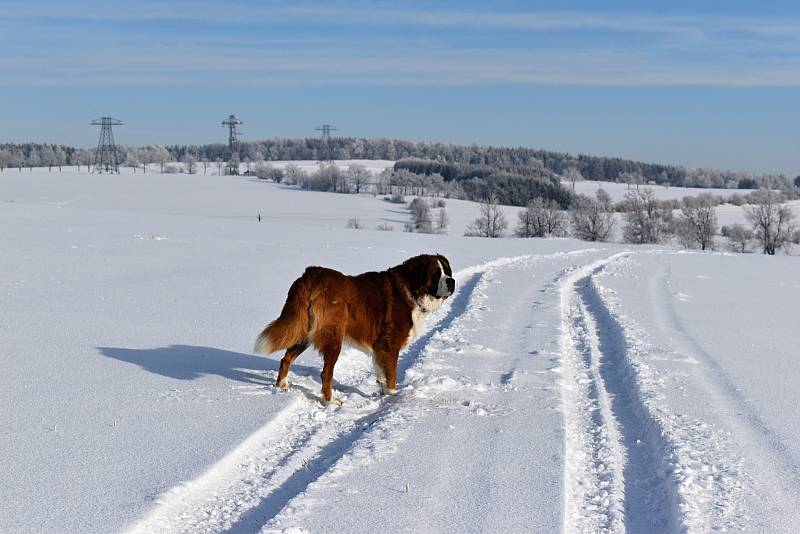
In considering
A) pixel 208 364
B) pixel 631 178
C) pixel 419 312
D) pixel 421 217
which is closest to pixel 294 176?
pixel 421 217

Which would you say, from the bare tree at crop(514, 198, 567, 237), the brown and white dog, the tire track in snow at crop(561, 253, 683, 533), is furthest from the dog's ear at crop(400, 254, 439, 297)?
the bare tree at crop(514, 198, 567, 237)

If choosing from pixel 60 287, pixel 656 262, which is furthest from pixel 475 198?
pixel 60 287

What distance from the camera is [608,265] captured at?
25078 millimetres

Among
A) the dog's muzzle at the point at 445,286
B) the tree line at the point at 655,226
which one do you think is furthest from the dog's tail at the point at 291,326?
the tree line at the point at 655,226

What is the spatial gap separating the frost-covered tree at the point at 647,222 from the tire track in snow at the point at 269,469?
7081 centimetres

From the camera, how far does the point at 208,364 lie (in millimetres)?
8867

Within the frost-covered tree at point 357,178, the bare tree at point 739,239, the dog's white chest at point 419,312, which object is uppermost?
the frost-covered tree at point 357,178

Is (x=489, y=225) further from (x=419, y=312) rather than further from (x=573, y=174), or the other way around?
(x=573, y=174)

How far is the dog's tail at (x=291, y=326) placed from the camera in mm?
7379

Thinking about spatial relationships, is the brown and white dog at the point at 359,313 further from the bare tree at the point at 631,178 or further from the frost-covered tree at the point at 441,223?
the bare tree at the point at 631,178

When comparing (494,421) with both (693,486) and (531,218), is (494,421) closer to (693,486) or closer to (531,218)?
(693,486)

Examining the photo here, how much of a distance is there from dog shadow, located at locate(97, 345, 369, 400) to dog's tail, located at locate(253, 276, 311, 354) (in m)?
0.75

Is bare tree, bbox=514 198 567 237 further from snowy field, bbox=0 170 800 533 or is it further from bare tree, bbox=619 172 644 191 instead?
bare tree, bbox=619 172 644 191

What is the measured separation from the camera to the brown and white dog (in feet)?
24.3
